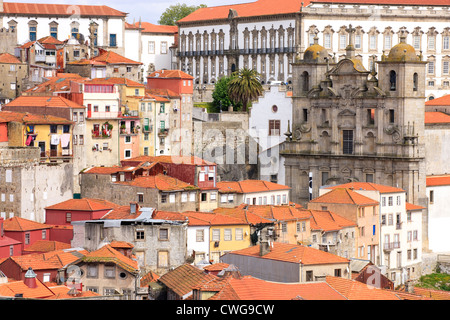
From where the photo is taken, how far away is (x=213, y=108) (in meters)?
107

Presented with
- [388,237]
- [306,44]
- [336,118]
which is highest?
[306,44]

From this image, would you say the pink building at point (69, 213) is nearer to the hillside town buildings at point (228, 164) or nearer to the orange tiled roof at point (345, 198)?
the hillside town buildings at point (228, 164)

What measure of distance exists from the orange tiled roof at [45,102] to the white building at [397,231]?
1873 centimetres

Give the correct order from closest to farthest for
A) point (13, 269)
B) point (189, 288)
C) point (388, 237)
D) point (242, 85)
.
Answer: point (189, 288) → point (13, 269) → point (388, 237) → point (242, 85)

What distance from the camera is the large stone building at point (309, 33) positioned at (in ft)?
401

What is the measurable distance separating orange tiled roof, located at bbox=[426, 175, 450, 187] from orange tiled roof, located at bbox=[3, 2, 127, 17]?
48.4 metres

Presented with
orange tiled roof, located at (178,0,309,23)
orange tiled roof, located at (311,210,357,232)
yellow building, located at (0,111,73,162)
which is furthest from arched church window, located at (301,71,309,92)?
orange tiled roof, located at (178,0,309,23)

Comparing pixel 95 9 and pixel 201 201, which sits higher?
pixel 95 9

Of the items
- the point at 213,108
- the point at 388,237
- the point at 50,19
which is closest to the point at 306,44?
the point at 213,108

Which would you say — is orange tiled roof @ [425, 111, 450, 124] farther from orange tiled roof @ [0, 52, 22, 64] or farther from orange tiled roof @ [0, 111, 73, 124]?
orange tiled roof @ [0, 52, 22, 64]

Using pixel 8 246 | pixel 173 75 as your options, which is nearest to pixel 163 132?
pixel 173 75
